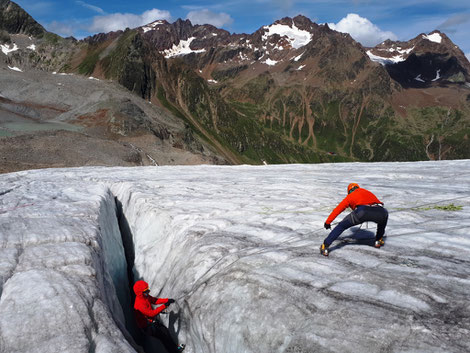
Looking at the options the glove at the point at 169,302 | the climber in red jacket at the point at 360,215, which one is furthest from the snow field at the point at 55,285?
the climber in red jacket at the point at 360,215

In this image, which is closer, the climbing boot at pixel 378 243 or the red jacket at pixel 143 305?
the climbing boot at pixel 378 243

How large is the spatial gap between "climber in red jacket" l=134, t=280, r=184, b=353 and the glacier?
18.4 inches

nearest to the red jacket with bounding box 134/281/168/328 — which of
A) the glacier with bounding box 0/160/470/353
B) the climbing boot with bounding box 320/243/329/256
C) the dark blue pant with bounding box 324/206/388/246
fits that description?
the glacier with bounding box 0/160/470/353

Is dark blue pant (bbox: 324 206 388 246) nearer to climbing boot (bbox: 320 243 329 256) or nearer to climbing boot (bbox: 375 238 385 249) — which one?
climbing boot (bbox: 320 243 329 256)

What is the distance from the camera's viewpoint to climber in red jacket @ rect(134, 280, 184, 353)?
923 cm

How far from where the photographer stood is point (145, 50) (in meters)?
179

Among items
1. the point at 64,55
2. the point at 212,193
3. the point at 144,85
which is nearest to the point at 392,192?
the point at 212,193

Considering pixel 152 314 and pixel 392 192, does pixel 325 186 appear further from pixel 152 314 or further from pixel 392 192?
pixel 152 314

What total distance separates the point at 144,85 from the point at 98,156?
133769mm

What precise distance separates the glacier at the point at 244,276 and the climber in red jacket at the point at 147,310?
47 cm

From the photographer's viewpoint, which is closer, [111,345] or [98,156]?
[111,345]

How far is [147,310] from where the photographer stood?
30.6ft

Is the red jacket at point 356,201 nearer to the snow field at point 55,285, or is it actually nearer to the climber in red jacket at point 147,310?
the climber in red jacket at point 147,310

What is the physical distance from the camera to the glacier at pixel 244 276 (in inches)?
237
